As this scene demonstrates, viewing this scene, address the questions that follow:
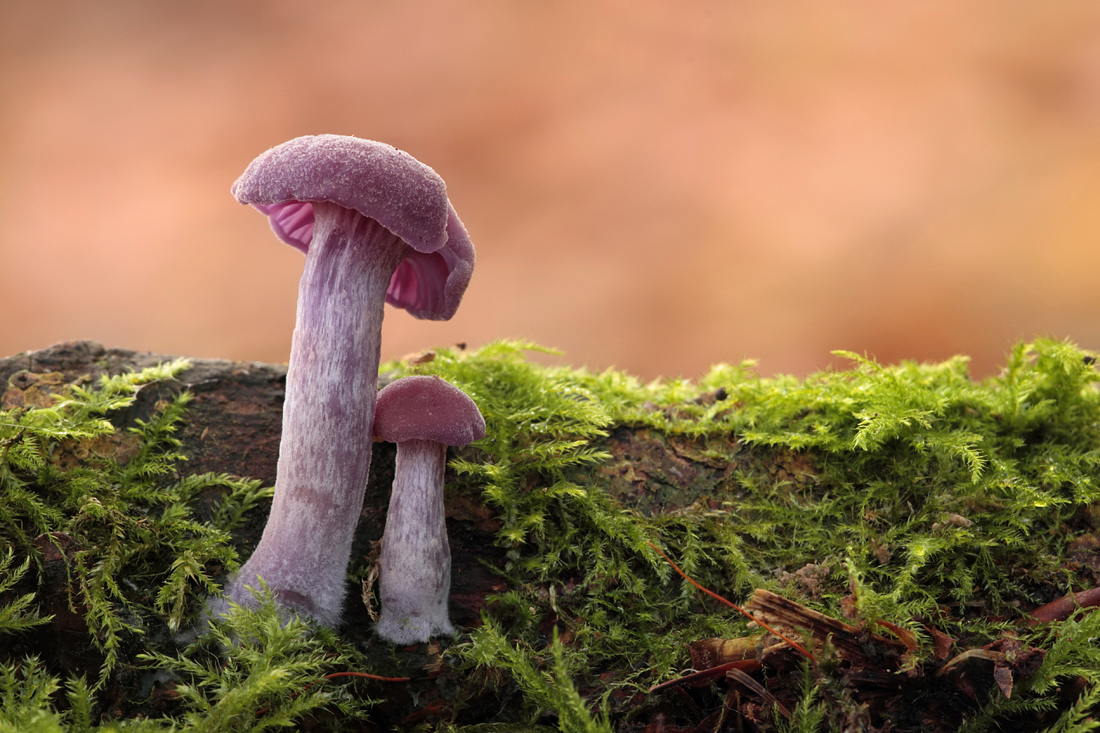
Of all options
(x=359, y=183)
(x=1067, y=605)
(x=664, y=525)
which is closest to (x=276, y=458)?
(x=359, y=183)

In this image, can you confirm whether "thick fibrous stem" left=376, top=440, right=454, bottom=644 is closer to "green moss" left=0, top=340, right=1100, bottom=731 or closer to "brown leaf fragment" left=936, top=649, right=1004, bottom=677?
"green moss" left=0, top=340, right=1100, bottom=731

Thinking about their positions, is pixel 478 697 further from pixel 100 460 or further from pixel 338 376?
pixel 100 460

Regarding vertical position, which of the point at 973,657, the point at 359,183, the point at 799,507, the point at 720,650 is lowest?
the point at 720,650

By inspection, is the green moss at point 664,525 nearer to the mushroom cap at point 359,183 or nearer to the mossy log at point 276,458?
the mossy log at point 276,458

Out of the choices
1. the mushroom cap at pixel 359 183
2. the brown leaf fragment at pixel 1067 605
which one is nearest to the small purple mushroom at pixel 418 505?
the mushroom cap at pixel 359 183

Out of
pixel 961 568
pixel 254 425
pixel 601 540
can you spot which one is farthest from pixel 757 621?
pixel 254 425

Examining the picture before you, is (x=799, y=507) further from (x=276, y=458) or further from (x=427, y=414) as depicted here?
(x=276, y=458)
